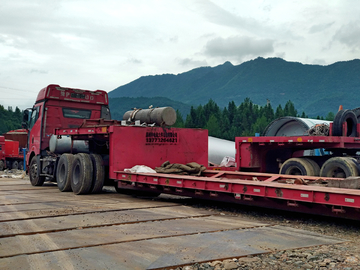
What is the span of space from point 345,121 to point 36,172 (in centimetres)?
983

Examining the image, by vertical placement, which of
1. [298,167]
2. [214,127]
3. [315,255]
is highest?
[214,127]

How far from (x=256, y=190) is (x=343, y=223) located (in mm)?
1505

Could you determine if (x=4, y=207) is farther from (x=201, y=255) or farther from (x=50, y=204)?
(x=201, y=255)

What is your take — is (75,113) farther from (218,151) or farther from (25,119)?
(218,151)

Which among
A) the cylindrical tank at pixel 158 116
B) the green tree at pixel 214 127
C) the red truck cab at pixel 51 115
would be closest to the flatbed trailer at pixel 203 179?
the cylindrical tank at pixel 158 116

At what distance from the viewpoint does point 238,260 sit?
4805mm

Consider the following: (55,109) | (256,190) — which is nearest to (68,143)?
(55,109)

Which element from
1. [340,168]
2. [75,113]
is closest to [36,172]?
[75,113]

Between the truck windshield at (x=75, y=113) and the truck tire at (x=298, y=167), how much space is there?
676cm

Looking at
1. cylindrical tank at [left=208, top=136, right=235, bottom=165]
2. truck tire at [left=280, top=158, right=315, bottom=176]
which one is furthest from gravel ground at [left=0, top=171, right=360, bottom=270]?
cylindrical tank at [left=208, top=136, right=235, bottom=165]

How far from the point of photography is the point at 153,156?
11.2 m

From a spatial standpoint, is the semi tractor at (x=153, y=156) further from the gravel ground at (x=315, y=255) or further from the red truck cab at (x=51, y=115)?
the gravel ground at (x=315, y=255)

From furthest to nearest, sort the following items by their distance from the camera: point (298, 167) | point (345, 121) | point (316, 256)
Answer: point (298, 167)
point (345, 121)
point (316, 256)

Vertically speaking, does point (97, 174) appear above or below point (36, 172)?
above
